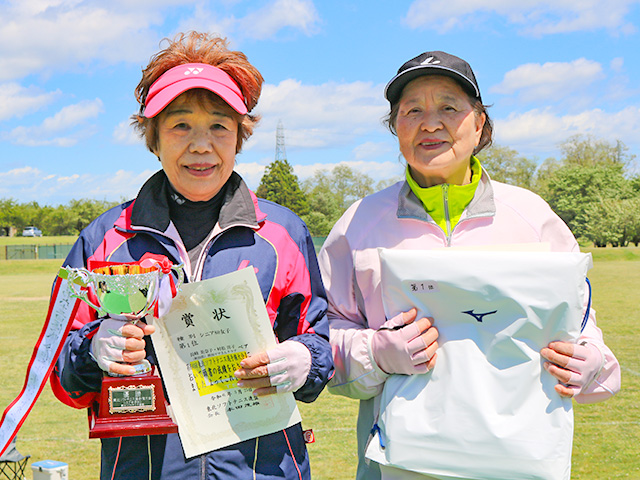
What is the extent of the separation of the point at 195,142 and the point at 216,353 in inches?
26.9

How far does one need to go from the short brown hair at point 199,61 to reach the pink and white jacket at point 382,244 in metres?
0.58

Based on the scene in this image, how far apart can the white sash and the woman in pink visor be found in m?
0.04

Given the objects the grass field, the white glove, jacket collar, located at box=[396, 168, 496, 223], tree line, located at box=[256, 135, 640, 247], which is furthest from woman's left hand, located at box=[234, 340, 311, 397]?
tree line, located at box=[256, 135, 640, 247]

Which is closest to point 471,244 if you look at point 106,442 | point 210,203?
point 210,203

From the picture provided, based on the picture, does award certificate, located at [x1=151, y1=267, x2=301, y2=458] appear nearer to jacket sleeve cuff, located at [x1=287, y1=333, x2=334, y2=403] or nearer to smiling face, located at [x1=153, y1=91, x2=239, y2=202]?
jacket sleeve cuff, located at [x1=287, y1=333, x2=334, y2=403]

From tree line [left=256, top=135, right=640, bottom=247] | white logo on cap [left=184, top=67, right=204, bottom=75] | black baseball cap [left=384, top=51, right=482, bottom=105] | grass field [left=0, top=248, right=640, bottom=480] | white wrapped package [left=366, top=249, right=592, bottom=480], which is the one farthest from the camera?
tree line [left=256, top=135, right=640, bottom=247]

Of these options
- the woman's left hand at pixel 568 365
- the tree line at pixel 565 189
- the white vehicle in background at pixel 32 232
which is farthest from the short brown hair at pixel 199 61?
the white vehicle in background at pixel 32 232

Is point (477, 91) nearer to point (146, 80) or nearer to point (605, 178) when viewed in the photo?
point (146, 80)

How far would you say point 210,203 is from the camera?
2150mm

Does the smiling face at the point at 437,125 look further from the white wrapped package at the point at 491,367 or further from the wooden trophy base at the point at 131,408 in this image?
the wooden trophy base at the point at 131,408

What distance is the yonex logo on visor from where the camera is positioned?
77.1 inches

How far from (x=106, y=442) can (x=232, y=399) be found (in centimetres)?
42

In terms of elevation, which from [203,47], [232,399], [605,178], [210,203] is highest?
[605,178]

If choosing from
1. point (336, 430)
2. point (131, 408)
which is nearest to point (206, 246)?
point (131, 408)
